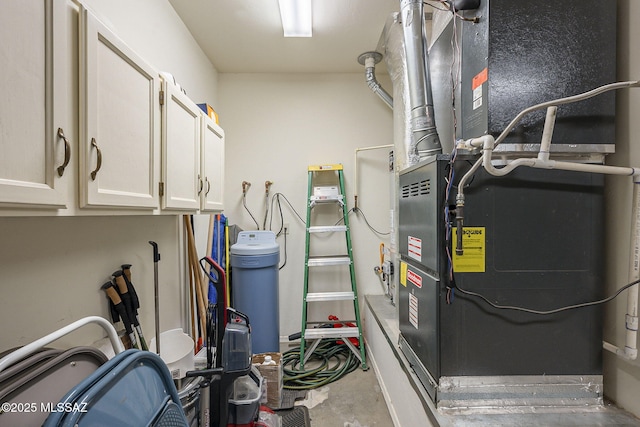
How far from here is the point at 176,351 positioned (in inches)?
62.1

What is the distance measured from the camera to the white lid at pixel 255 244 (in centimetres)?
229

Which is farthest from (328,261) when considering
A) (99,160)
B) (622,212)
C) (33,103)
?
(33,103)

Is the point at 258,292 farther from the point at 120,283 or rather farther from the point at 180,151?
the point at 180,151

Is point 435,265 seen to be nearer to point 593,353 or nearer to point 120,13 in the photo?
point 593,353

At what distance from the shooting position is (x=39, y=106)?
621mm

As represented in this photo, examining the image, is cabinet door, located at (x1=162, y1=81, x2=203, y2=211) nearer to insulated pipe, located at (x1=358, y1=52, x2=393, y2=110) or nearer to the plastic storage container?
the plastic storage container

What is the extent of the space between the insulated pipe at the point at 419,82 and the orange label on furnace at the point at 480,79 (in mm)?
302

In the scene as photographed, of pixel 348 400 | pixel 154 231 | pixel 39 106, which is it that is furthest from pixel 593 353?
pixel 154 231

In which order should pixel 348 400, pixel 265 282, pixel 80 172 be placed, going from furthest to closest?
pixel 265 282 < pixel 348 400 < pixel 80 172

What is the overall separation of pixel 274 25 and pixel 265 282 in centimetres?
204

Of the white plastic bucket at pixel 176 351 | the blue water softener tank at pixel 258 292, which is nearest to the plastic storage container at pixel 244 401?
the white plastic bucket at pixel 176 351

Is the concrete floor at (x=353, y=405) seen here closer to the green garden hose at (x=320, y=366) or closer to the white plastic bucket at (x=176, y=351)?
the green garden hose at (x=320, y=366)

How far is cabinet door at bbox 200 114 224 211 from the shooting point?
165 centimetres

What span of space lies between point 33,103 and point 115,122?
270mm
